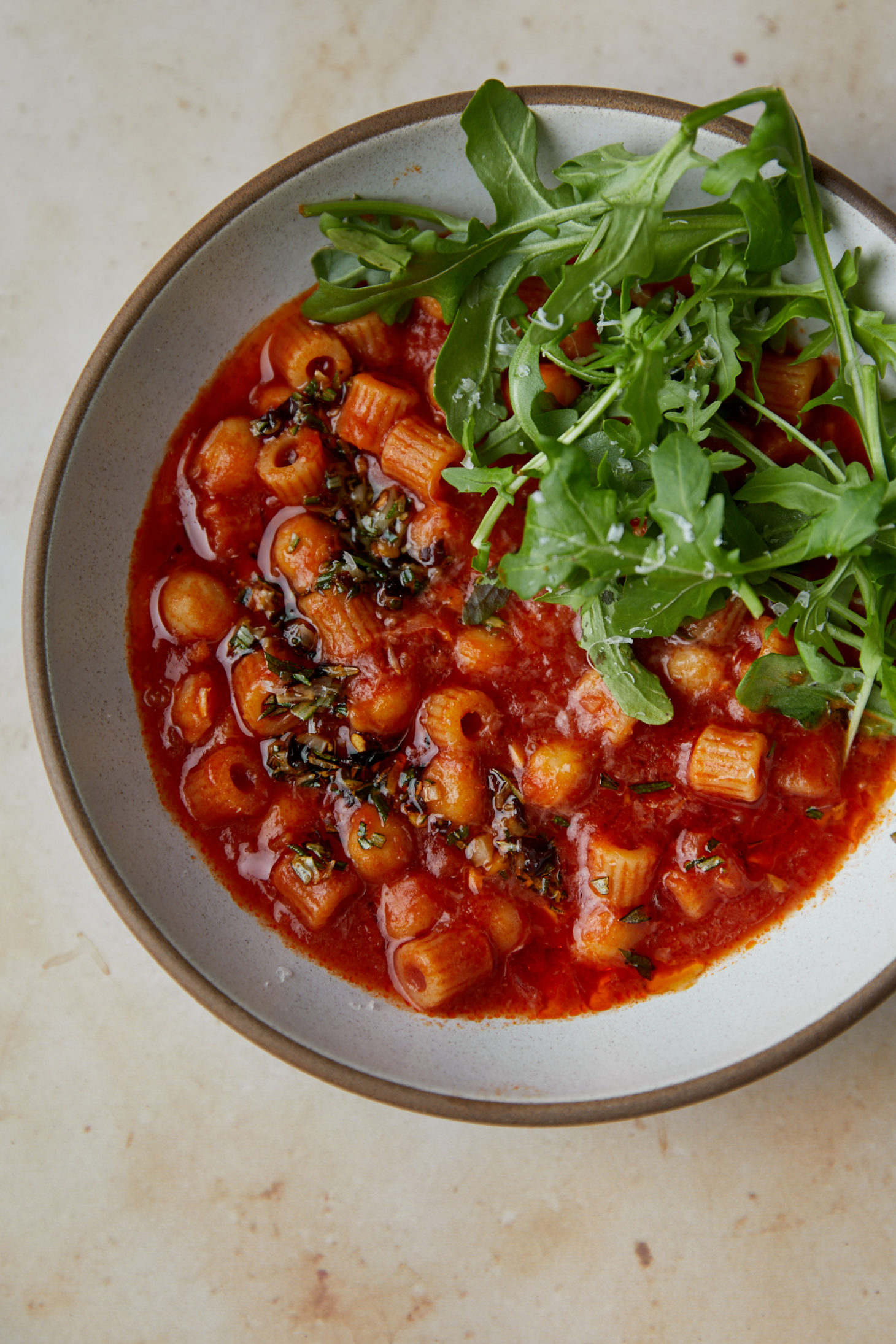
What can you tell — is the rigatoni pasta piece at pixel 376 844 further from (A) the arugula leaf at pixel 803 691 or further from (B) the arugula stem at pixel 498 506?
(A) the arugula leaf at pixel 803 691

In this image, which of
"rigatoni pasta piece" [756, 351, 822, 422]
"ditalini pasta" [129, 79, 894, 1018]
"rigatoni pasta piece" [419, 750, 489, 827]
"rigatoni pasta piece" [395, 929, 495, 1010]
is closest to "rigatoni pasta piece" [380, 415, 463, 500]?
"ditalini pasta" [129, 79, 894, 1018]

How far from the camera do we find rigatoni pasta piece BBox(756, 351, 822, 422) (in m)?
2.88

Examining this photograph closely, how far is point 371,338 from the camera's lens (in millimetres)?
3023

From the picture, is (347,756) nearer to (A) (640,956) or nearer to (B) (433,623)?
(B) (433,623)

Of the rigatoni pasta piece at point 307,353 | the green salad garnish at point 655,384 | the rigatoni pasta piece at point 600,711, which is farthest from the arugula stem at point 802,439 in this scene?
the rigatoni pasta piece at point 307,353

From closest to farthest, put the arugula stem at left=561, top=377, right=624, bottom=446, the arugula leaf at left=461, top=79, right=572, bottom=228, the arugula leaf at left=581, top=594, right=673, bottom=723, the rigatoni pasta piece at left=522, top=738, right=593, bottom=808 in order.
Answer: the arugula stem at left=561, top=377, right=624, bottom=446, the arugula leaf at left=461, top=79, right=572, bottom=228, the arugula leaf at left=581, top=594, right=673, bottom=723, the rigatoni pasta piece at left=522, top=738, right=593, bottom=808

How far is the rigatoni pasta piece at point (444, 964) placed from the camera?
2818 millimetres

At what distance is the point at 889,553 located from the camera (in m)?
2.61

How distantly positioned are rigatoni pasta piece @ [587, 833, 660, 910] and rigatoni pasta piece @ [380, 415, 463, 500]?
1246 mm

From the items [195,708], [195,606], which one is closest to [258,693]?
[195,708]

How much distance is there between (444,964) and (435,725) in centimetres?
73

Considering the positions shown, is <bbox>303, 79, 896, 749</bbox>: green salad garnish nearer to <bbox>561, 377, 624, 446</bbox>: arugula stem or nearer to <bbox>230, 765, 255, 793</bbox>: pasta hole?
<bbox>561, 377, 624, 446</bbox>: arugula stem

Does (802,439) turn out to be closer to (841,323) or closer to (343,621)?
(841,323)

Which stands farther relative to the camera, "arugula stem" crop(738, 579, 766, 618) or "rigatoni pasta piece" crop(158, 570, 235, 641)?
"rigatoni pasta piece" crop(158, 570, 235, 641)
